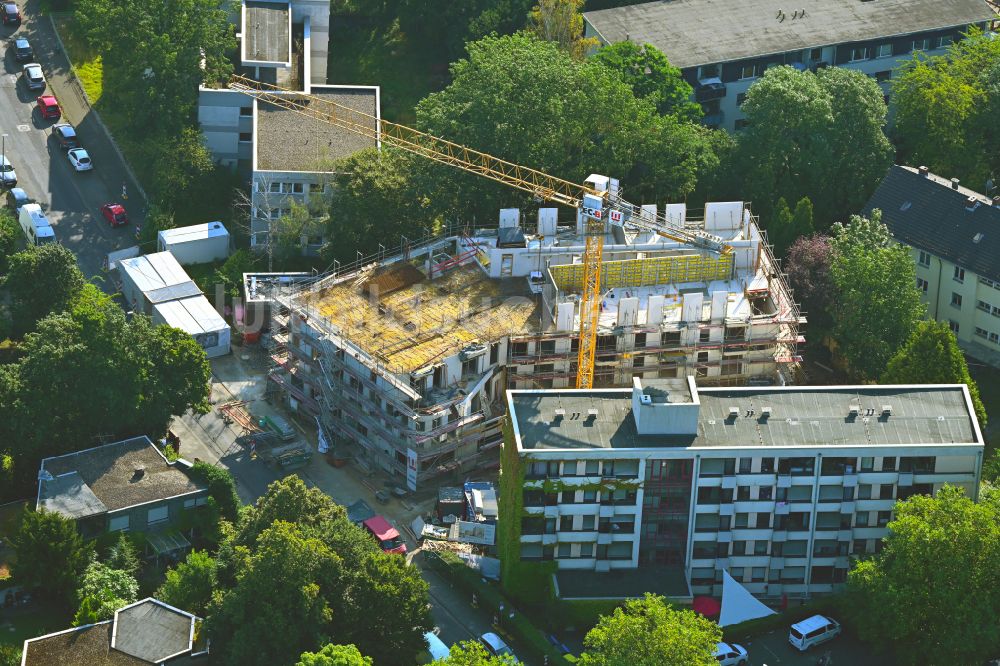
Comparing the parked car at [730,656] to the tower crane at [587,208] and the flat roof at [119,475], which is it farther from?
the flat roof at [119,475]

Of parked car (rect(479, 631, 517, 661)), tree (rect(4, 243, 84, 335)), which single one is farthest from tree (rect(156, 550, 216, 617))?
tree (rect(4, 243, 84, 335))

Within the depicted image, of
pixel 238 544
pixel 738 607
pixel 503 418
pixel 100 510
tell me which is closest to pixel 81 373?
pixel 100 510

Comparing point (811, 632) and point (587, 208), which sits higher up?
point (587, 208)

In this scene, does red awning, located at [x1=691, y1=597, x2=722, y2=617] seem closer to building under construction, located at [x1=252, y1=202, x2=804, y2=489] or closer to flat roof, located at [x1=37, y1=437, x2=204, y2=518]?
building under construction, located at [x1=252, y1=202, x2=804, y2=489]

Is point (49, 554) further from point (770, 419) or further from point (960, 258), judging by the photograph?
point (960, 258)

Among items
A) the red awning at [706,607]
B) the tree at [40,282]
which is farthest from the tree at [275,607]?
the tree at [40,282]

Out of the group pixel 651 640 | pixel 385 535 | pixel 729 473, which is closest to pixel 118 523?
pixel 385 535

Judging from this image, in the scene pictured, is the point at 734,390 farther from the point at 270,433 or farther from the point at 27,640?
the point at 27,640
